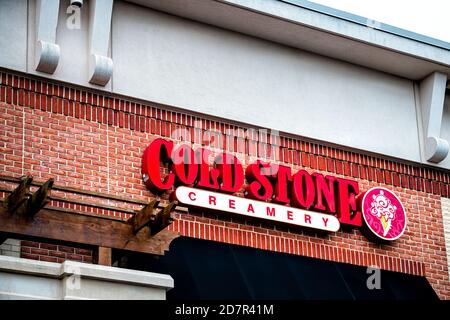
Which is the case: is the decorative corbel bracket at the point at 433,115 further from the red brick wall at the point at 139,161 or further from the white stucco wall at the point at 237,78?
the red brick wall at the point at 139,161

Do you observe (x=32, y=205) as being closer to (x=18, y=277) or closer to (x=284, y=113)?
(x=18, y=277)

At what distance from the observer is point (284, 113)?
65.6ft

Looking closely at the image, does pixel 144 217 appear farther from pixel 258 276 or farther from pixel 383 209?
pixel 383 209

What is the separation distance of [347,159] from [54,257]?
→ 20.4ft

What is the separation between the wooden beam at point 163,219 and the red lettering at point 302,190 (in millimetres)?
4134

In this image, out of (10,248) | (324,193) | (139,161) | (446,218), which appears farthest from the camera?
(446,218)

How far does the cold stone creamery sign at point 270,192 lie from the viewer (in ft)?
59.4

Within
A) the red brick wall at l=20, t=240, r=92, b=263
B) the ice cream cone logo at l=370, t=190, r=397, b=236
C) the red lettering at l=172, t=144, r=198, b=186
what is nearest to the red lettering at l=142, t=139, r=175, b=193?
the red lettering at l=172, t=144, r=198, b=186

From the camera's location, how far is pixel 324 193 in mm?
19547

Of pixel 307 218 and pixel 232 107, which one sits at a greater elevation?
pixel 232 107

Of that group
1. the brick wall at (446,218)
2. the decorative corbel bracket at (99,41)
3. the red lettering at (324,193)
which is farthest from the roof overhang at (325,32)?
the red lettering at (324,193)

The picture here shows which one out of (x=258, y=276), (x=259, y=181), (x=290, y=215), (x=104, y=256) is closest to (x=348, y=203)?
(x=290, y=215)

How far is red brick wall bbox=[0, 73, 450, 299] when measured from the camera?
17359 mm

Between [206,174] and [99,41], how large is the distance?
2.66 m
